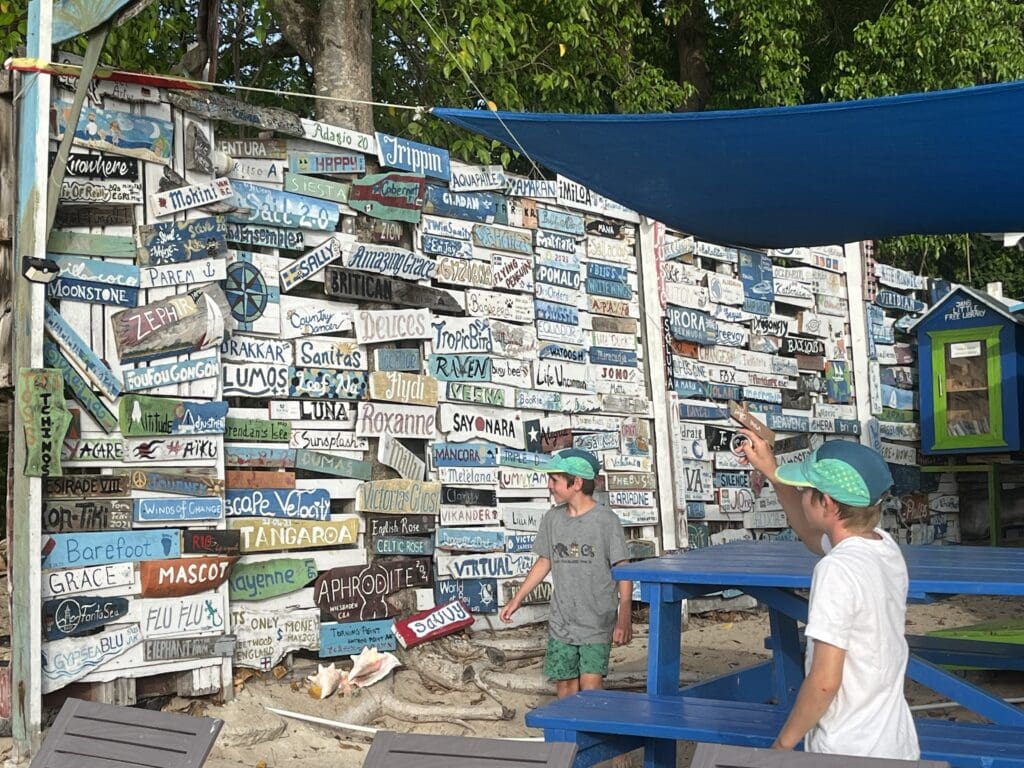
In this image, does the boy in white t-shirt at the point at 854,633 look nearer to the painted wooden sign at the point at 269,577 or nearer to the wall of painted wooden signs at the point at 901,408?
the painted wooden sign at the point at 269,577

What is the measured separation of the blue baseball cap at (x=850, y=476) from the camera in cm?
300

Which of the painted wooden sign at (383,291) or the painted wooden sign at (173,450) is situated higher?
the painted wooden sign at (383,291)

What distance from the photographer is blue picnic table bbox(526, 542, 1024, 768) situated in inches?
147

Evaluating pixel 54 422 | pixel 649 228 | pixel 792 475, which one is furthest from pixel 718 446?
pixel 792 475

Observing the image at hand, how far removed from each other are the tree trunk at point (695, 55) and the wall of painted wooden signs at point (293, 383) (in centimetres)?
766

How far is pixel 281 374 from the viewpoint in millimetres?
6379

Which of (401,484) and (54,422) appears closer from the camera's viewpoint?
(54,422)

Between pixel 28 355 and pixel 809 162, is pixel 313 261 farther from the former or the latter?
pixel 809 162

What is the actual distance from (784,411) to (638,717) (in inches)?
243

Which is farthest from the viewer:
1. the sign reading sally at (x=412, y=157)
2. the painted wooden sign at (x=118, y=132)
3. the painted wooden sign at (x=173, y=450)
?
the sign reading sally at (x=412, y=157)

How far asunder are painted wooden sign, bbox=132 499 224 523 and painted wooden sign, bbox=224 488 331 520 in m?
0.10

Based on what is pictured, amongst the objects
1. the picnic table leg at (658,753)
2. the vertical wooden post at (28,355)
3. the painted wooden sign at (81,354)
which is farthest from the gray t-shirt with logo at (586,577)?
the vertical wooden post at (28,355)

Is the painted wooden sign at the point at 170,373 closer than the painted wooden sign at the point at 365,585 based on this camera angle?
Yes

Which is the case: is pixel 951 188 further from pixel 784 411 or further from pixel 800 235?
pixel 784 411
